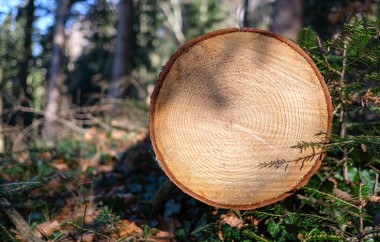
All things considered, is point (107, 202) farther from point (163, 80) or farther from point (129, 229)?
point (163, 80)

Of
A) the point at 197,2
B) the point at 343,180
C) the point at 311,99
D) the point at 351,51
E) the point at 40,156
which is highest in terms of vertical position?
the point at 197,2

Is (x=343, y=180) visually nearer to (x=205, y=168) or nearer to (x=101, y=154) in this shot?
(x=205, y=168)

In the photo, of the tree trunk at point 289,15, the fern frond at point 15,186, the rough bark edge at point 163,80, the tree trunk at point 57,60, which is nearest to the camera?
the rough bark edge at point 163,80

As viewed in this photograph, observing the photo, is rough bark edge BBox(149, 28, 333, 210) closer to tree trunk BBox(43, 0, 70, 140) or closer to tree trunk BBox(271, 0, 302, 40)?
tree trunk BBox(271, 0, 302, 40)

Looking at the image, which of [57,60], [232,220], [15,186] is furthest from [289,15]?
[57,60]

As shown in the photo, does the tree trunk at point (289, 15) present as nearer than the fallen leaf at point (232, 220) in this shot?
No

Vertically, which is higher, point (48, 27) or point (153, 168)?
point (48, 27)

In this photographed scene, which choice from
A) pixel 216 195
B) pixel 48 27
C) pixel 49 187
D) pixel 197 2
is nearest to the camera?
pixel 216 195

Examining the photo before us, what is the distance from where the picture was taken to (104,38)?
11938 millimetres

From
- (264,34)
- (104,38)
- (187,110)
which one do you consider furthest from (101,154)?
(104,38)

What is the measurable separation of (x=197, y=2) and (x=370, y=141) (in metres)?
16.4

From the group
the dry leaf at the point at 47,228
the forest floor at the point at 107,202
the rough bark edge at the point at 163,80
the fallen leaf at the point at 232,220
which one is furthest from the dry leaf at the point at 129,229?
the rough bark edge at the point at 163,80

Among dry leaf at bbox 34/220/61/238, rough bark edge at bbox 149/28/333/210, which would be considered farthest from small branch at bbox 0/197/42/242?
rough bark edge at bbox 149/28/333/210

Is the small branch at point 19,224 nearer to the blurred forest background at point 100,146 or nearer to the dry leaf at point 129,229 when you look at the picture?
the blurred forest background at point 100,146
